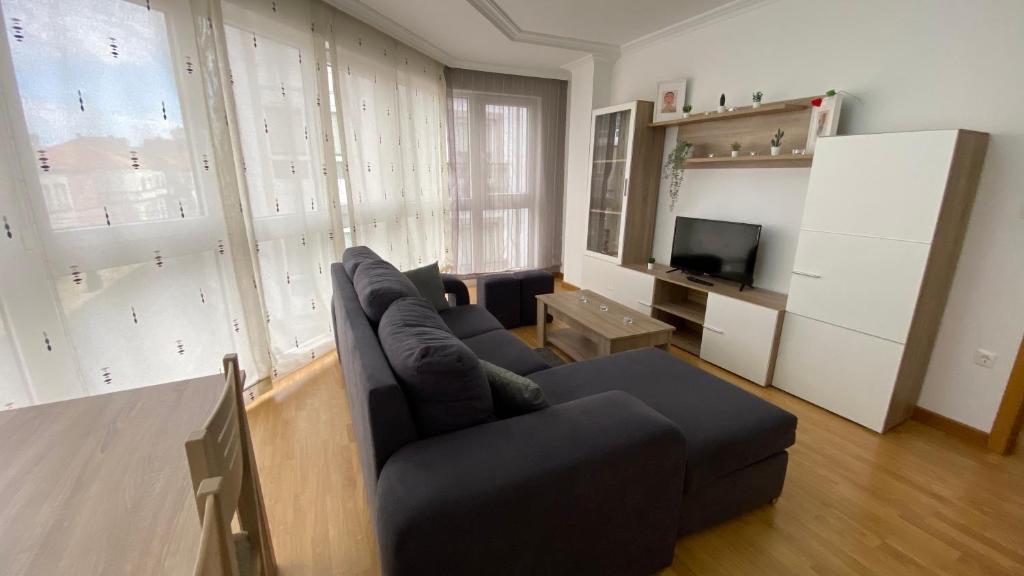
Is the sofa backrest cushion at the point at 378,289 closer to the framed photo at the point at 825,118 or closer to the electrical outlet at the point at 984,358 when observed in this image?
the framed photo at the point at 825,118

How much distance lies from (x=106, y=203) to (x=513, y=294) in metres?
2.59

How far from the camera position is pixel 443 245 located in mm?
4762

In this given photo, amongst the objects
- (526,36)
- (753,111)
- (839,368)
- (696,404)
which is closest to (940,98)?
(753,111)

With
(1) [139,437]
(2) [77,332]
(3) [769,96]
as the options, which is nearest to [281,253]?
(2) [77,332]

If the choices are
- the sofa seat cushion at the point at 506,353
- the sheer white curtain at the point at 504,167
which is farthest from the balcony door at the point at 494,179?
the sofa seat cushion at the point at 506,353

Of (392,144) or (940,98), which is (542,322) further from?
(940,98)

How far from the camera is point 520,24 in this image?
3.45 m

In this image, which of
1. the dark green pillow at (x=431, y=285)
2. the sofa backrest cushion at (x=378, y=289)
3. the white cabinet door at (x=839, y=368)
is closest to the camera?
the sofa backrest cushion at (x=378, y=289)

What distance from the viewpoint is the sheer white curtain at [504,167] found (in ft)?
15.3

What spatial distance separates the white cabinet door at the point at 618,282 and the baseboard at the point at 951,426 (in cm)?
176

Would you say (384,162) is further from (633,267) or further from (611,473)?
(611,473)

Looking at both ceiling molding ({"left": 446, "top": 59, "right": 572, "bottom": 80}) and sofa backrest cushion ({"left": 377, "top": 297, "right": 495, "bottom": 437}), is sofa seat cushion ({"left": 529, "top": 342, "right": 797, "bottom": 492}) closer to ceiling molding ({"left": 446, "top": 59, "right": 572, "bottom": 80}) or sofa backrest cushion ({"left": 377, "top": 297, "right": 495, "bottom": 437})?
sofa backrest cushion ({"left": 377, "top": 297, "right": 495, "bottom": 437})

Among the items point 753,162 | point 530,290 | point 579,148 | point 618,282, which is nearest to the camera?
point 753,162

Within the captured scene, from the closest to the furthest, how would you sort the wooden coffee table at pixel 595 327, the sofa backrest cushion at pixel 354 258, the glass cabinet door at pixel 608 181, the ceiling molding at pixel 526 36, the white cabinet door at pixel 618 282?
the sofa backrest cushion at pixel 354 258, the wooden coffee table at pixel 595 327, the ceiling molding at pixel 526 36, the white cabinet door at pixel 618 282, the glass cabinet door at pixel 608 181
